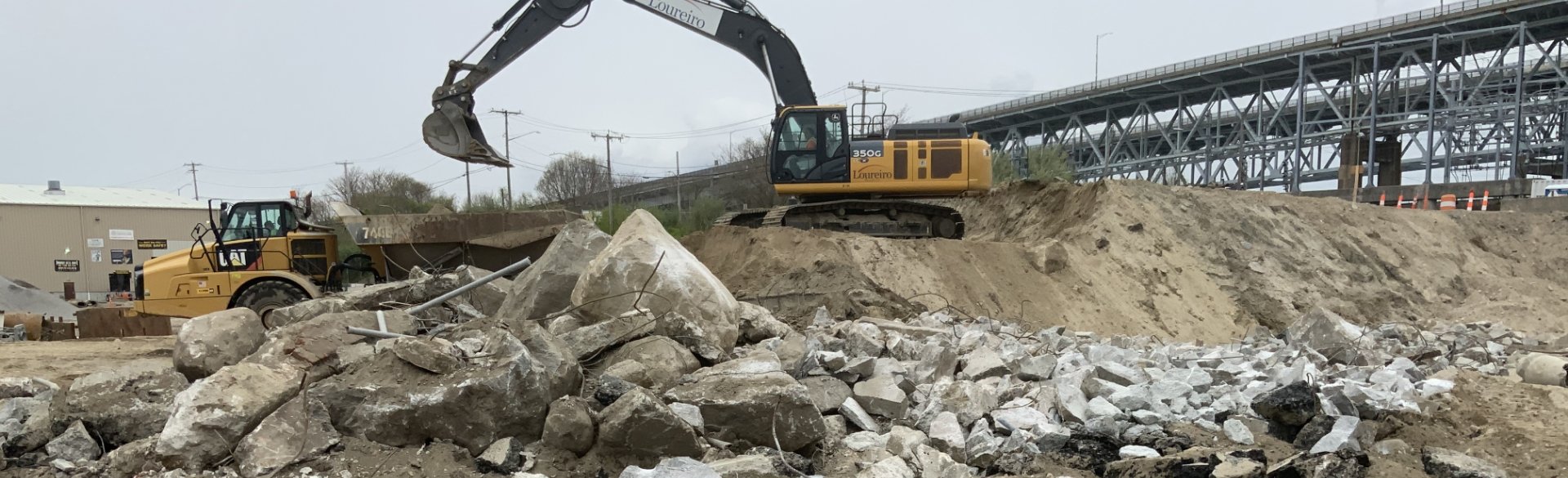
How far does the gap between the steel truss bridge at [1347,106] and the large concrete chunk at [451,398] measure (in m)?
26.2

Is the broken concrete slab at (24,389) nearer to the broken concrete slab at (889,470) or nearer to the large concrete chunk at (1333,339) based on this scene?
the broken concrete slab at (889,470)

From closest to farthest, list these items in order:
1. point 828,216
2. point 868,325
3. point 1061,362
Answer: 1. point 1061,362
2. point 868,325
3. point 828,216

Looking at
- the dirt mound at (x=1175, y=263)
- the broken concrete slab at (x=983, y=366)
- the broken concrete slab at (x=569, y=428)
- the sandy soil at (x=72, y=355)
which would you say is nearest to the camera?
the broken concrete slab at (x=569, y=428)

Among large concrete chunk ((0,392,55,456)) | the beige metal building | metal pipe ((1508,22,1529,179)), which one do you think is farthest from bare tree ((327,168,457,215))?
metal pipe ((1508,22,1529,179))

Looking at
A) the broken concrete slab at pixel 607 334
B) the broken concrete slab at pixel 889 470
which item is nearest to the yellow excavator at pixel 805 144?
the broken concrete slab at pixel 607 334

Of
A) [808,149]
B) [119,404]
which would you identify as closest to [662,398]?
[119,404]

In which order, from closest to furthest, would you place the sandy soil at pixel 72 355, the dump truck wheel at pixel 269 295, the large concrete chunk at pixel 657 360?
1. the large concrete chunk at pixel 657 360
2. the sandy soil at pixel 72 355
3. the dump truck wheel at pixel 269 295

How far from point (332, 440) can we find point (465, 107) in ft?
27.2

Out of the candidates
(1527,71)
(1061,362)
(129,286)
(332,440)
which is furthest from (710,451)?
(1527,71)

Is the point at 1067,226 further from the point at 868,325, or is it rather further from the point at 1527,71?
the point at 1527,71

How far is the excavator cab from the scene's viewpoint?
11.7m

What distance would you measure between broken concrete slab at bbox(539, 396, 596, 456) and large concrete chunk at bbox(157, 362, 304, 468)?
1371mm

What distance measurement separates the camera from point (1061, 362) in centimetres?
559

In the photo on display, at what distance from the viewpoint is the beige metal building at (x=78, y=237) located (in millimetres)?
25703
